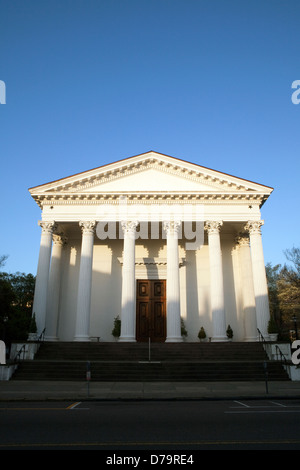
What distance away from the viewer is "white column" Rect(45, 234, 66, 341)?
80.1 feet

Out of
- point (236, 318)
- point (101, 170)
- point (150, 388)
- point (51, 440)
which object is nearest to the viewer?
point (51, 440)

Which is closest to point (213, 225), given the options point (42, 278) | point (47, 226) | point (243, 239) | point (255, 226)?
point (255, 226)

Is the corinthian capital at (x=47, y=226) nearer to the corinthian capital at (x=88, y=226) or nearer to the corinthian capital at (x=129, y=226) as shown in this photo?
the corinthian capital at (x=88, y=226)

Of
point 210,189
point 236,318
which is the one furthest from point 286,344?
point 210,189

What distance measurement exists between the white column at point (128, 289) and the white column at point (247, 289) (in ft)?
26.4

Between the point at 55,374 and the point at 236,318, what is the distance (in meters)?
14.3

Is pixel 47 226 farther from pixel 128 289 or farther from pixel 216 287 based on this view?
pixel 216 287

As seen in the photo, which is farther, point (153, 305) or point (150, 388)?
point (153, 305)

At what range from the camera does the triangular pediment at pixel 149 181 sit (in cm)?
2397

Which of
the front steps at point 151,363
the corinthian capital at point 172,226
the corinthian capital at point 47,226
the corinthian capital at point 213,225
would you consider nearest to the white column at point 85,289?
the front steps at point 151,363

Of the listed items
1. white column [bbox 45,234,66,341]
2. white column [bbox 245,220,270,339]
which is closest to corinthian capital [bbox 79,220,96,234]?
white column [bbox 45,234,66,341]

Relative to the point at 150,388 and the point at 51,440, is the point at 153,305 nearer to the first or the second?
the point at 150,388

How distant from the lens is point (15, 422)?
757cm

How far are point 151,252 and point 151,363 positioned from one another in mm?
11014
